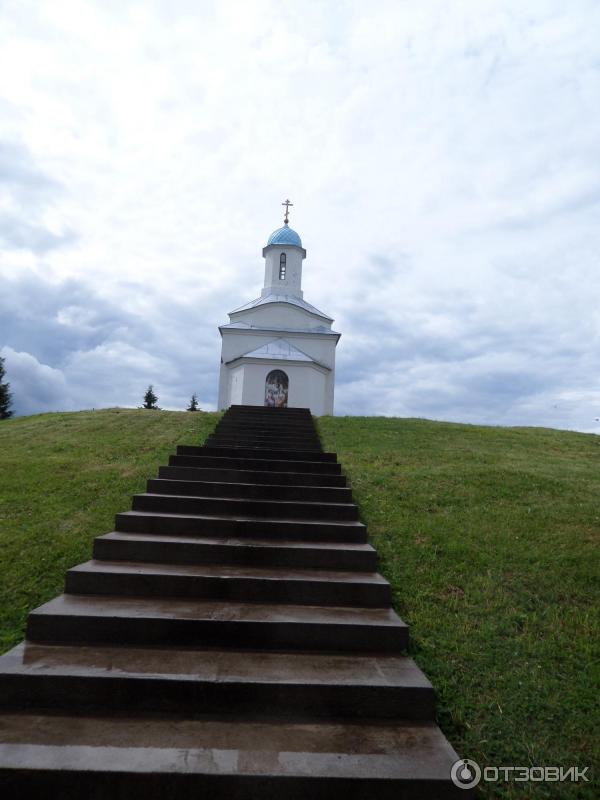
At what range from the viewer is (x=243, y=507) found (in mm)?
6793

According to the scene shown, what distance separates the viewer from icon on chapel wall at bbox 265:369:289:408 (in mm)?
23453

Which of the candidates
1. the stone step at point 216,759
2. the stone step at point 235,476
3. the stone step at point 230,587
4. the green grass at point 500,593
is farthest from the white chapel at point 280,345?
the stone step at point 216,759

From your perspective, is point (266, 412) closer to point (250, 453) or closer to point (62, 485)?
point (250, 453)

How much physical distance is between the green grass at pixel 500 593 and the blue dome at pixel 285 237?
23.4 metres

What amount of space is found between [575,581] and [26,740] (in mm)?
5321

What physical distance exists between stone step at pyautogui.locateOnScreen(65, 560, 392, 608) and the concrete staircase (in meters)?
0.01

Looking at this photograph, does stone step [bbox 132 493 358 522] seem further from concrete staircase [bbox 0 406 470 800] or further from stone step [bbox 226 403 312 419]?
stone step [bbox 226 403 312 419]

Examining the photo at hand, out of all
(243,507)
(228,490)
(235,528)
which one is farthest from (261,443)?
(235,528)

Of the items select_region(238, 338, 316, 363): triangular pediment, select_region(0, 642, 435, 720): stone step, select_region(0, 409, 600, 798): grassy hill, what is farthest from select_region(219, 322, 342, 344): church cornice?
select_region(0, 642, 435, 720): stone step


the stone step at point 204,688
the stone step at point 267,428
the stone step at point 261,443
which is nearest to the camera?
the stone step at point 204,688

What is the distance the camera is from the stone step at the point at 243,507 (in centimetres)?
667

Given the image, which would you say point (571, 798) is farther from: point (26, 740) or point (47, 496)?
point (47, 496)

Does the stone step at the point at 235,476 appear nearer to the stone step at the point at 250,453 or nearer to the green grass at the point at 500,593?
the green grass at the point at 500,593

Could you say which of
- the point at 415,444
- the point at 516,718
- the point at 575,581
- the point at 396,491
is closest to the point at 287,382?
the point at 415,444
